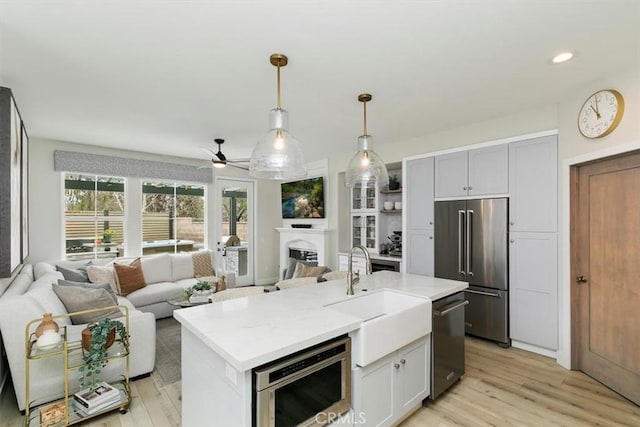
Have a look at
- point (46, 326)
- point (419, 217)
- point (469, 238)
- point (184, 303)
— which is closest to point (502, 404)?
point (469, 238)

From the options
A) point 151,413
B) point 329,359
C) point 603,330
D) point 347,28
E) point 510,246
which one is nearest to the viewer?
point 329,359

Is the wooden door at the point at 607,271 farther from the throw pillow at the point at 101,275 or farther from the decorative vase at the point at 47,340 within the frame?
the throw pillow at the point at 101,275

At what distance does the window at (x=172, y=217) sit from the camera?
17.4ft

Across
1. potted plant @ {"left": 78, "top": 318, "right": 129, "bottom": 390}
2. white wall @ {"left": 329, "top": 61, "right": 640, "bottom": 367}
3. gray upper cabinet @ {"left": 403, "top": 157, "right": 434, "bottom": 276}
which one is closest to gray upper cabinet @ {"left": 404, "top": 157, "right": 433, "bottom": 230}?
gray upper cabinet @ {"left": 403, "top": 157, "right": 434, "bottom": 276}

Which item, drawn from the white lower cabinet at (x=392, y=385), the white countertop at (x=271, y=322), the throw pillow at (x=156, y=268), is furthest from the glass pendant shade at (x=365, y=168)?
the throw pillow at (x=156, y=268)

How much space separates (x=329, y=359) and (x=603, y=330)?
274 centimetres

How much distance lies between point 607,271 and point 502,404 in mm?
1519

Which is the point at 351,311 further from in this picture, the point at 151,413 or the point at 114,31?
the point at 114,31

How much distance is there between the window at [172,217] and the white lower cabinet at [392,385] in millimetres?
4755

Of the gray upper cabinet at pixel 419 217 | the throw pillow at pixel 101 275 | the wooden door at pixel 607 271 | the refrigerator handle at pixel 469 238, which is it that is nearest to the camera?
the wooden door at pixel 607 271

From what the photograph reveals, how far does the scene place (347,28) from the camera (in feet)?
6.09

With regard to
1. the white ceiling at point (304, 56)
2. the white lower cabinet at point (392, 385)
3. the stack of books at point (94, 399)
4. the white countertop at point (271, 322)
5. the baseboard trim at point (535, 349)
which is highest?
the white ceiling at point (304, 56)

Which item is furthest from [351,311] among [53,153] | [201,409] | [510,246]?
[53,153]

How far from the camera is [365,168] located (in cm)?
269
